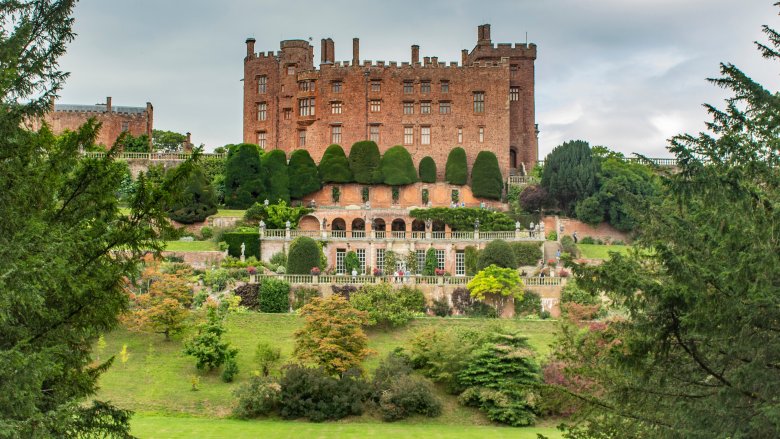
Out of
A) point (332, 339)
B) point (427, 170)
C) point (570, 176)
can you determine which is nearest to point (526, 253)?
point (570, 176)

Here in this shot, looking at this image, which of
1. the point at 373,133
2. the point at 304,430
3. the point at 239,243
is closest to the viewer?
the point at 304,430

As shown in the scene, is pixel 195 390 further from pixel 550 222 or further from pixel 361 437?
pixel 550 222

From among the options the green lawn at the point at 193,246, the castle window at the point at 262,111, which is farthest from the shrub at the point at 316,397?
the castle window at the point at 262,111

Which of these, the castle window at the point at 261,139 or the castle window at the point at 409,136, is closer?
the castle window at the point at 409,136

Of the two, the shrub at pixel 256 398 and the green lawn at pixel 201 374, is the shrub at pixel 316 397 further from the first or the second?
the green lawn at pixel 201 374

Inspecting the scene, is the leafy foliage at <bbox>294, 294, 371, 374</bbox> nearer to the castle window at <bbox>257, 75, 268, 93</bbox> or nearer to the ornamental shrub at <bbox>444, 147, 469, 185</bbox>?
the ornamental shrub at <bbox>444, 147, 469, 185</bbox>

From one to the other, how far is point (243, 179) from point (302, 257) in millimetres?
13093

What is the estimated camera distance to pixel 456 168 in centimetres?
6112

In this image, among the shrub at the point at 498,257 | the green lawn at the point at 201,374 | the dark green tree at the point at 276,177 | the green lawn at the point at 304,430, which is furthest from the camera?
the dark green tree at the point at 276,177

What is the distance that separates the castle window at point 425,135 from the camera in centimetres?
6306

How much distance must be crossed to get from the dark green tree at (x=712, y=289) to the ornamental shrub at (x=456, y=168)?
47684 millimetres

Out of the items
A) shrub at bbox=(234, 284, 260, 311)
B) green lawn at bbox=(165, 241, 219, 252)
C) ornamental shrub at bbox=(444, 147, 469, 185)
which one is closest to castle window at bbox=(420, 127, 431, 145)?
ornamental shrub at bbox=(444, 147, 469, 185)

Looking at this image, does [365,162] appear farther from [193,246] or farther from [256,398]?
[256,398]

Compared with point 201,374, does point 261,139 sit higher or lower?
higher
